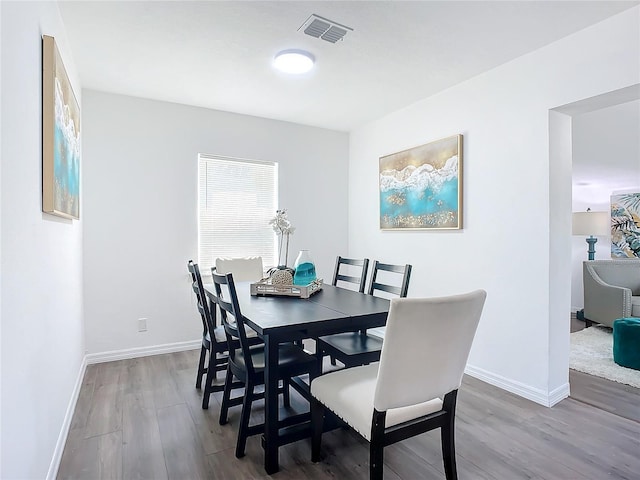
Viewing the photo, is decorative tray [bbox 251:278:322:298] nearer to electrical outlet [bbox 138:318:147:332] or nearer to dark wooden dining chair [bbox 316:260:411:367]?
dark wooden dining chair [bbox 316:260:411:367]

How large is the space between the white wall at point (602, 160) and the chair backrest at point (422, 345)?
3.16 meters

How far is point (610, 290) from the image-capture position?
4500mm

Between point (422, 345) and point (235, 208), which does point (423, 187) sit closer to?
point (235, 208)

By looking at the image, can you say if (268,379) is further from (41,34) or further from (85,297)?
(85,297)

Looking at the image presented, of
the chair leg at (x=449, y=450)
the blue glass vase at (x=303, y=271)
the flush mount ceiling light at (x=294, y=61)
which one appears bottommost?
→ the chair leg at (x=449, y=450)

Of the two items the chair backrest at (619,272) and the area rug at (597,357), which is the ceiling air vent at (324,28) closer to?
the area rug at (597,357)

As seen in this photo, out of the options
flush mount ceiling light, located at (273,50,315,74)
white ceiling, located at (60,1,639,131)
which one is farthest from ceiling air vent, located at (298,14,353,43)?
flush mount ceiling light, located at (273,50,315,74)

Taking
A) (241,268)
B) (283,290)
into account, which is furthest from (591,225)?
(283,290)

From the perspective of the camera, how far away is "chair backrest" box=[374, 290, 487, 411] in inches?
55.8

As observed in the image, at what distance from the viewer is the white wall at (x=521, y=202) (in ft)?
7.88

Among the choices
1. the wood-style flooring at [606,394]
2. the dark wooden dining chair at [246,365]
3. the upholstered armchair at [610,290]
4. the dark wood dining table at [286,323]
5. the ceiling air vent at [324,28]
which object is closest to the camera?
the dark wood dining table at [286,323]

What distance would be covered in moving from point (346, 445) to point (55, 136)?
220 centimetres

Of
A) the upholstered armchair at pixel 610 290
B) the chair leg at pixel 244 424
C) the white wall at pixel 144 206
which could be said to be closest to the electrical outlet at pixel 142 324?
the white wall at pixel 144 206

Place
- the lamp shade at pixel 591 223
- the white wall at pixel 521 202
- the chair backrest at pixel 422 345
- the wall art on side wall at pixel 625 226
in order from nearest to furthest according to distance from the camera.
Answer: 1. the chair backrest at pixel 422 345
2. the white wall at pixel 521 202
3. the lamp shade at pixel 591 223
4. the wall art on side wall at pixel 625 226
